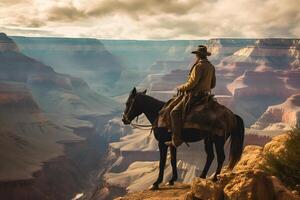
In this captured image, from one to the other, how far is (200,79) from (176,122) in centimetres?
152

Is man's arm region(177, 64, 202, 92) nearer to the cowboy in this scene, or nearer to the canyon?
the cowboy

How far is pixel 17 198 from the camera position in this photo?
200 feet

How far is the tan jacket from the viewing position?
1465cm

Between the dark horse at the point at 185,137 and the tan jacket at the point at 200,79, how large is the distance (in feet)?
4.17

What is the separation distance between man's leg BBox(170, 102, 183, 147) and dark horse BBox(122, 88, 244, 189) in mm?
230

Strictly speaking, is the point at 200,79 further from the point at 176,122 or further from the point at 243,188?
the point at 243,188

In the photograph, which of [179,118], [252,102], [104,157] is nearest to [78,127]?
[104,157]

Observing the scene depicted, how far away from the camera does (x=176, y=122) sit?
48.2ft

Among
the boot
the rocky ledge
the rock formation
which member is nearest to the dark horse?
the boot

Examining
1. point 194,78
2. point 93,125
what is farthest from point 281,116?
point 194,78

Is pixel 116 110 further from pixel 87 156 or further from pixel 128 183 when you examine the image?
pixel 128 183

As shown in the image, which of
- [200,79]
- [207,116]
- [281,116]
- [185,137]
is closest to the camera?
[207,116]

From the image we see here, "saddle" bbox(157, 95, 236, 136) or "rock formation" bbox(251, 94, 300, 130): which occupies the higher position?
"saddle" bbox(157, 95, 236, 136)

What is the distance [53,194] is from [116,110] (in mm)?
94443
